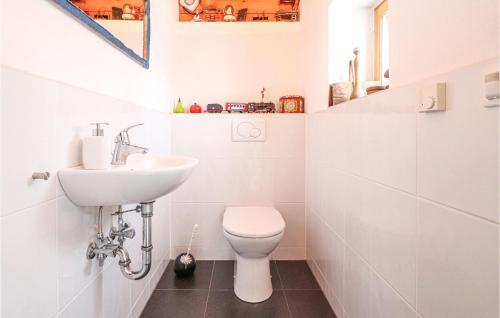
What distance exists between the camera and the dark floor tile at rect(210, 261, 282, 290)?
1.72 metres

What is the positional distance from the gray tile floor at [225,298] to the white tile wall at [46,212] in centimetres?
49

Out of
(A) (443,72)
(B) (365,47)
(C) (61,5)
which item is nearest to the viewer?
(A) (443,72)

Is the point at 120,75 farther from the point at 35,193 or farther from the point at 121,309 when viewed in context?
the point at 121,309

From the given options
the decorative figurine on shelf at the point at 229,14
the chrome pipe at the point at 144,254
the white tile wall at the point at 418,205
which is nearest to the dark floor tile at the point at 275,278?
the white tile wall at the point at 418,205

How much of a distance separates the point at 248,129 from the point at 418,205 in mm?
1428

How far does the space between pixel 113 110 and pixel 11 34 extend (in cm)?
51

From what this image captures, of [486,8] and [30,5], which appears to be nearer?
[486,8]

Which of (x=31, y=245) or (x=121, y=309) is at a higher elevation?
(x=31, y=245)

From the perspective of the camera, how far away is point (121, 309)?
4.00ft

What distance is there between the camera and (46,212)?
0.75m

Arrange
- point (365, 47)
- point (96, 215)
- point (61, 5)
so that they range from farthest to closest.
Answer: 1. point (365, 47)
2. point (96, 215)
3. point (61, 5)

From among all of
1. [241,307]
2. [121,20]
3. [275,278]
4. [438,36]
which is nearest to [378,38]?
[438,36]

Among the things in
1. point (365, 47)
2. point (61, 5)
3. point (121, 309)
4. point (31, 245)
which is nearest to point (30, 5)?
point (61, 5)

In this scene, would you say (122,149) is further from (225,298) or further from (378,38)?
(378,38)
